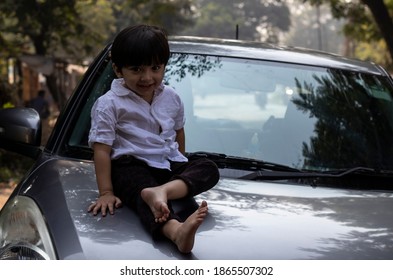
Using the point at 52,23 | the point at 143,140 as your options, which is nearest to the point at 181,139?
the point at 143,140

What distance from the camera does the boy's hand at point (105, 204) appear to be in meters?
2.41

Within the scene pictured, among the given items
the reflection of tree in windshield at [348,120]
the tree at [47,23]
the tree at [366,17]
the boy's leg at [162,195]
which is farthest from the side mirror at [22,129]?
the tree at [47,23]

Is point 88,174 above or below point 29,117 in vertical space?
below

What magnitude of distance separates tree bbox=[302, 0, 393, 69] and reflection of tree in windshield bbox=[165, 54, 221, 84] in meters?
8.33

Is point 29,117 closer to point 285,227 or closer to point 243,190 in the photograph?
point 243,190

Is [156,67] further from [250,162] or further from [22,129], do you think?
[22,129]

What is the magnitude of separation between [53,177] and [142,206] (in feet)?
1.76

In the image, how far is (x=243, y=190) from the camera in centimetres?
277

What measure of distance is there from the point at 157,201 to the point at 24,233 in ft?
1.53

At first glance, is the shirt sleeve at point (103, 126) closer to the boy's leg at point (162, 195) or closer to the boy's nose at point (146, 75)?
the boy's nose at point (146, 75)

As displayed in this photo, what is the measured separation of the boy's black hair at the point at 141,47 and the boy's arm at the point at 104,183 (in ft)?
1.17

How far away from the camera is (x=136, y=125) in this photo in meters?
2.84

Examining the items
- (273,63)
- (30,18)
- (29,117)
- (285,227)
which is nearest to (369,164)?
(273,63)

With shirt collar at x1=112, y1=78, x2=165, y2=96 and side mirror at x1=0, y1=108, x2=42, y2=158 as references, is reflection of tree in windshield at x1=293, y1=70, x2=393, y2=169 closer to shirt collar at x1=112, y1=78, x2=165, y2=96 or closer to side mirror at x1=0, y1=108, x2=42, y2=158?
shirt collar at x1=112, y1=78, x2=165, y2=96
